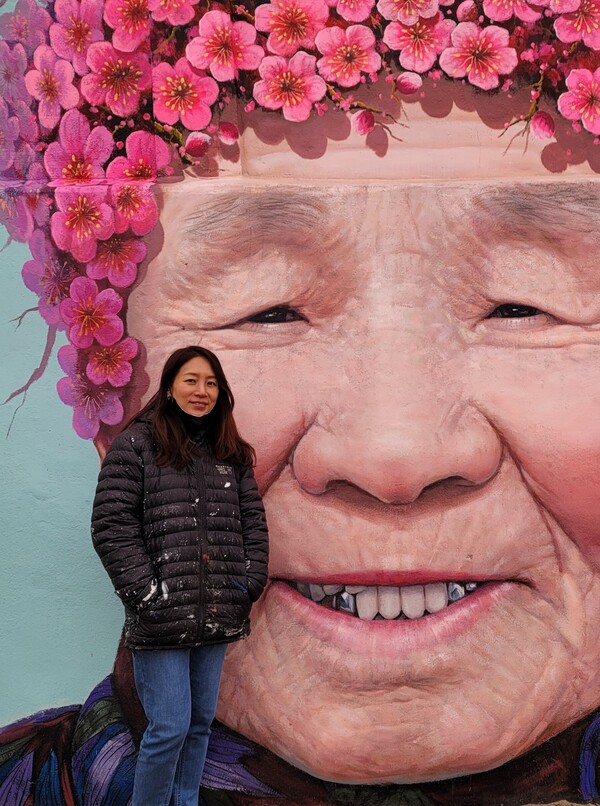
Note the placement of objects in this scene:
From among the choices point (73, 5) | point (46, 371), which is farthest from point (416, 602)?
point (73, 5)

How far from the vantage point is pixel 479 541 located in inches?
125

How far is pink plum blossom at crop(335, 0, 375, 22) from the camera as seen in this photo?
3.13 m

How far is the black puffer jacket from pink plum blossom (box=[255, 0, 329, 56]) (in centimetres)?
131

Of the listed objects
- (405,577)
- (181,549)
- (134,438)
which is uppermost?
(134,438)

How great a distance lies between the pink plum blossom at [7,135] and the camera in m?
3.27

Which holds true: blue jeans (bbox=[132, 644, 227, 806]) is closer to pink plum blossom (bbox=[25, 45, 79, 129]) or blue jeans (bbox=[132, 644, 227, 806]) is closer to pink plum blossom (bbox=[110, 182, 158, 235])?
pink plum blossom (bbox=[110, 182, 158, 235])

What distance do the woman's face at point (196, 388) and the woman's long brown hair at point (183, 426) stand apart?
1 centimetres

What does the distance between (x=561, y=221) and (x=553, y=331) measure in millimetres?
347

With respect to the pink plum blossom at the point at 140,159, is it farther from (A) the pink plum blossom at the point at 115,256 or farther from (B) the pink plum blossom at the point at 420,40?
(B) the pink plum blossom at the point at 420,40

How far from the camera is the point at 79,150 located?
3.22 metres

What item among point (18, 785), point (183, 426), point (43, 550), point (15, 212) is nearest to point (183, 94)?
point (15, 212)

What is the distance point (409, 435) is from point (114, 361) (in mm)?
978

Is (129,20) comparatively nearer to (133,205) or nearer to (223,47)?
→ (223,47)

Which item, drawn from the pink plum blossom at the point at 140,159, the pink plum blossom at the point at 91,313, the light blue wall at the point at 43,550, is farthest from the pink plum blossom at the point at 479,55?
the light blue wall at the point at 43,550
